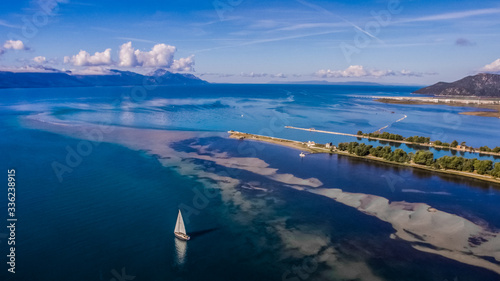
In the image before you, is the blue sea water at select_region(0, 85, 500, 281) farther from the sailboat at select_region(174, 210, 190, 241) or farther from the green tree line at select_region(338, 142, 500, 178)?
the green tree line at select_region(338, 142, 500, 178)

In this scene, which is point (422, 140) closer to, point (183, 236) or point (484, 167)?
point (484, 167)

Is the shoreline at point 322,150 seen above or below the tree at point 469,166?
below

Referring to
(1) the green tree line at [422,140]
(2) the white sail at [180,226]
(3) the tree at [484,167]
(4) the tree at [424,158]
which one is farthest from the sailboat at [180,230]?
(1) the green tree line at [422,140]

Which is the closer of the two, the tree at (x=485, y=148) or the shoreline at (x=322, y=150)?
the shoreline at (x=322, y=150)

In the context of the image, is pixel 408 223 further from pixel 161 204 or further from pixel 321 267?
pixel 161 204

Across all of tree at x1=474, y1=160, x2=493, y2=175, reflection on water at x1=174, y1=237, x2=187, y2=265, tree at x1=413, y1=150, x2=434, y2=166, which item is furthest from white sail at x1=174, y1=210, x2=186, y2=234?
tree at x1=474, y1=160, x2=493, y2=175

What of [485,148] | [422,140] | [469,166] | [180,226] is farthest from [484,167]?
[180,226]

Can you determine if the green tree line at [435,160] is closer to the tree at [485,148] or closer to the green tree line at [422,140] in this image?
the tree at [485,148]

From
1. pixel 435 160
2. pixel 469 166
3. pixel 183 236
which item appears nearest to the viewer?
pixel 183 236

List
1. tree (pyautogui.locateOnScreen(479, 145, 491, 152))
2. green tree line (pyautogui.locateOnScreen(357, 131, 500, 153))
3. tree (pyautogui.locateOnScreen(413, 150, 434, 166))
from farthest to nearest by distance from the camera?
green tree line (pyautogui.locateOnScreen(357, 131, 500, 153))
tree (pyautogui.locateOnScreen(479, 145, 491, 152))
tree (pyautogui.locateOnScreen(413, 150, 434, 166))

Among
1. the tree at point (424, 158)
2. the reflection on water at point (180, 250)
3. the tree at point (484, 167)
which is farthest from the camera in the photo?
the tree at point (424, 158)
